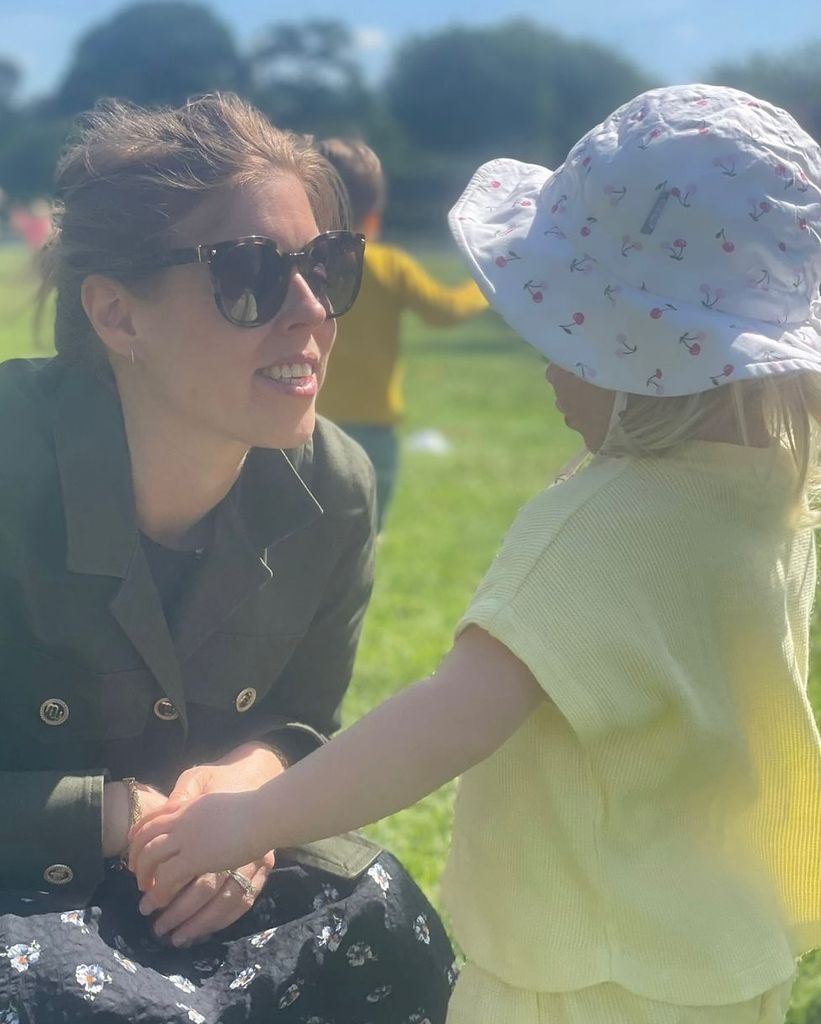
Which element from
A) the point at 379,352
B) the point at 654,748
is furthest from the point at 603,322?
the point at 379,352

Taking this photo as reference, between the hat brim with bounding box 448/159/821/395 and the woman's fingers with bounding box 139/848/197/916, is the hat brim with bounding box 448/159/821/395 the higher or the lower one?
the higher one

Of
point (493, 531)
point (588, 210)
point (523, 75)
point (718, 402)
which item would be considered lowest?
point (523, 75)

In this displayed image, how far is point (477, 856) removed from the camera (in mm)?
1951

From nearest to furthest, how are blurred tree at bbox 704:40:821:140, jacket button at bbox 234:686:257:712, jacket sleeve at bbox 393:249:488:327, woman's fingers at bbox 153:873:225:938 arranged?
woman's fingers at bbox 153:873:225:938
jacket button at bbox 234:686:257:712
jacket sleeve at bbox 393:249:488:327
blurred tree at bbox 704:40:821:140

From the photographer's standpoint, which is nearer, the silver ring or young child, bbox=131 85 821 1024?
young child, bbox=131 85 821 1024

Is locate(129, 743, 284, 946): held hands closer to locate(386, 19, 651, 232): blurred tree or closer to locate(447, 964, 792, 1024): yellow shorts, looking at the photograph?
locate(447, 964, 792, 1024): yellow shorts

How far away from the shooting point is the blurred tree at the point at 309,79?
57.6 metres

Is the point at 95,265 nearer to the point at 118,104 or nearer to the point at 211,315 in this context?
the point at 211,315

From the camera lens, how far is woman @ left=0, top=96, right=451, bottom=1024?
6.73 feet

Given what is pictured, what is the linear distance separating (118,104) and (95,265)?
0.36m

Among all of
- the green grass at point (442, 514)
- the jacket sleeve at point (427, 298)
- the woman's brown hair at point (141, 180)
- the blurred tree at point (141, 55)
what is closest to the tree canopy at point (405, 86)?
the blurred tree at point (141, 55)

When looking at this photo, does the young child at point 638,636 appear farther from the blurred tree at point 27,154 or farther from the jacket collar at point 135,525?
the blurred tree at point 27,154

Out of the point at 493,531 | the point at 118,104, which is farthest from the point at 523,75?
the point at 118,104

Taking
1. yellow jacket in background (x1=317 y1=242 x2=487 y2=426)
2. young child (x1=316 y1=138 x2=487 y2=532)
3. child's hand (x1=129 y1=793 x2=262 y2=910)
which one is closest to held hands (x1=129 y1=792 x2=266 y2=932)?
child's hand (x1=129 y1=793 x2=262 y2=910)
